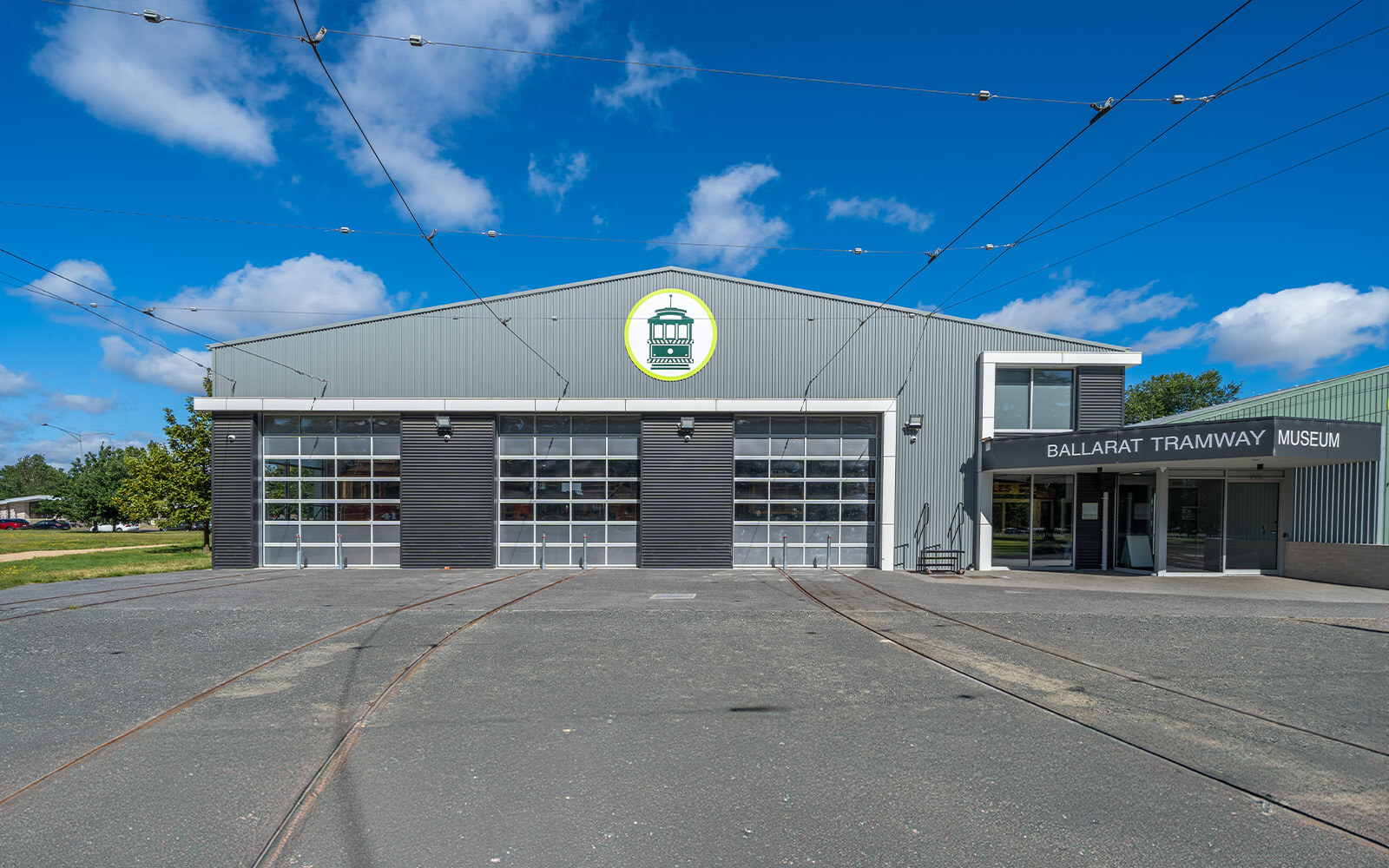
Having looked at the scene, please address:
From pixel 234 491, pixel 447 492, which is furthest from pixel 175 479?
pixel 447 492

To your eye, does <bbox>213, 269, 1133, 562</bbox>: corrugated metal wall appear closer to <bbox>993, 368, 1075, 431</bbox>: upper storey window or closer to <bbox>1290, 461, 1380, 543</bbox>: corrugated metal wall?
<bbox>993, 368, 1075, 431</bbox>: upper storey window

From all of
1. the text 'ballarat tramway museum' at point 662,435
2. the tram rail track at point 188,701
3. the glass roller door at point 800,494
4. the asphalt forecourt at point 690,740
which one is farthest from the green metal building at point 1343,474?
the tram rail track at point 188,701

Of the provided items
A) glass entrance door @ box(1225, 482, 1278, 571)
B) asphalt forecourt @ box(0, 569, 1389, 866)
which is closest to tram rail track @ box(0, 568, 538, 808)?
asphalt forecourt @ box(0, 569, 1389, 866)

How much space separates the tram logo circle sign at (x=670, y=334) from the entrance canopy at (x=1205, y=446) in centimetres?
847

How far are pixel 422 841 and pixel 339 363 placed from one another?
1841 cm

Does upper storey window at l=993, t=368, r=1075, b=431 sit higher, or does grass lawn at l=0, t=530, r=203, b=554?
upper storey window at l=993, t=368, r=1075, b=431

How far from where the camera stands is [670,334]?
63.6 feet

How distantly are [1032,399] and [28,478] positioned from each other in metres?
158

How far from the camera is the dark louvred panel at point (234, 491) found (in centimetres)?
1906

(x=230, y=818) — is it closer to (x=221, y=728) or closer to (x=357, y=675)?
(x=221, y=728)

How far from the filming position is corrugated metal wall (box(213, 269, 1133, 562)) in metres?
19.1

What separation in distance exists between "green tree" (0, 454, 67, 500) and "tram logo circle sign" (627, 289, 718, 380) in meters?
134

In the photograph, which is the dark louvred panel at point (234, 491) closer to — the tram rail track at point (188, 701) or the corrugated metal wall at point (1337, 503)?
the tram rail track at point (188, 701)

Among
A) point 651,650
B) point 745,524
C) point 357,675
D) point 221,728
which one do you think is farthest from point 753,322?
point 221,728
